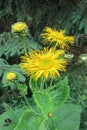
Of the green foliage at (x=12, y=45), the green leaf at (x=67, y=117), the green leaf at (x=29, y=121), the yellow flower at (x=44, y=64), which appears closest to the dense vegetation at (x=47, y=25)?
the green foliage at (x=12, y=45)

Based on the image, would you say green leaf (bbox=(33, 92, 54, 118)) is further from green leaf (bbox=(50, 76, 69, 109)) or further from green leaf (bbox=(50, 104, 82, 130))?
green leaf (bbox=(50, 104, 82, 130))

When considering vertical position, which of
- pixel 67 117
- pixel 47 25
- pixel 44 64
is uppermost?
pixel 47 25

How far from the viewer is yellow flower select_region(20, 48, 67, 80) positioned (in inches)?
63.0

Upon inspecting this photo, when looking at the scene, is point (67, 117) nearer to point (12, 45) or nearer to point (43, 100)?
point (43, 100)

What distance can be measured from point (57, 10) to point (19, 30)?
1.63 meters

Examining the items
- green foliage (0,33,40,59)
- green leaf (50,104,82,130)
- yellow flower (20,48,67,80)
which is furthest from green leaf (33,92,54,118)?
green foliage (0,33,40,59)

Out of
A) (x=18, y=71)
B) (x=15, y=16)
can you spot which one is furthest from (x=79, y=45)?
(x=18, y=71)

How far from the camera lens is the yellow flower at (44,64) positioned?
5.25 feet

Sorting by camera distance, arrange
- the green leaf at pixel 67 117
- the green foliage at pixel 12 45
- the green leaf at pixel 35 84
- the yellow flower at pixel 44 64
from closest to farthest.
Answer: the yellow flower at pixel 44 64
the green leaf at pixel 35 84
the green leaf at pixel 67 117
the green foliage at pixel 12 45

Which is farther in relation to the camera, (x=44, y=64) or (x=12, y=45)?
(x=12, y=45)

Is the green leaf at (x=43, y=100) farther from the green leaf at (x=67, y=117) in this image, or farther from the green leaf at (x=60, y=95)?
the green leaf at (x=67, y=117)

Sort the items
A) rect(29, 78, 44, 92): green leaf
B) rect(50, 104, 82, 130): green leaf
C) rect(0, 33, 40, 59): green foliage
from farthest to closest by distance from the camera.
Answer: rect(0, 33, 40, 59): green foliage → rect(50, 104, 82, 130): green leaf → rect(29, 78, 44, 92): green leaf

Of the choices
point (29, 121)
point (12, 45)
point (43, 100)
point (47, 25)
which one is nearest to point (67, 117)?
point (29, 121)

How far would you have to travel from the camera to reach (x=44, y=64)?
5.38 ft
